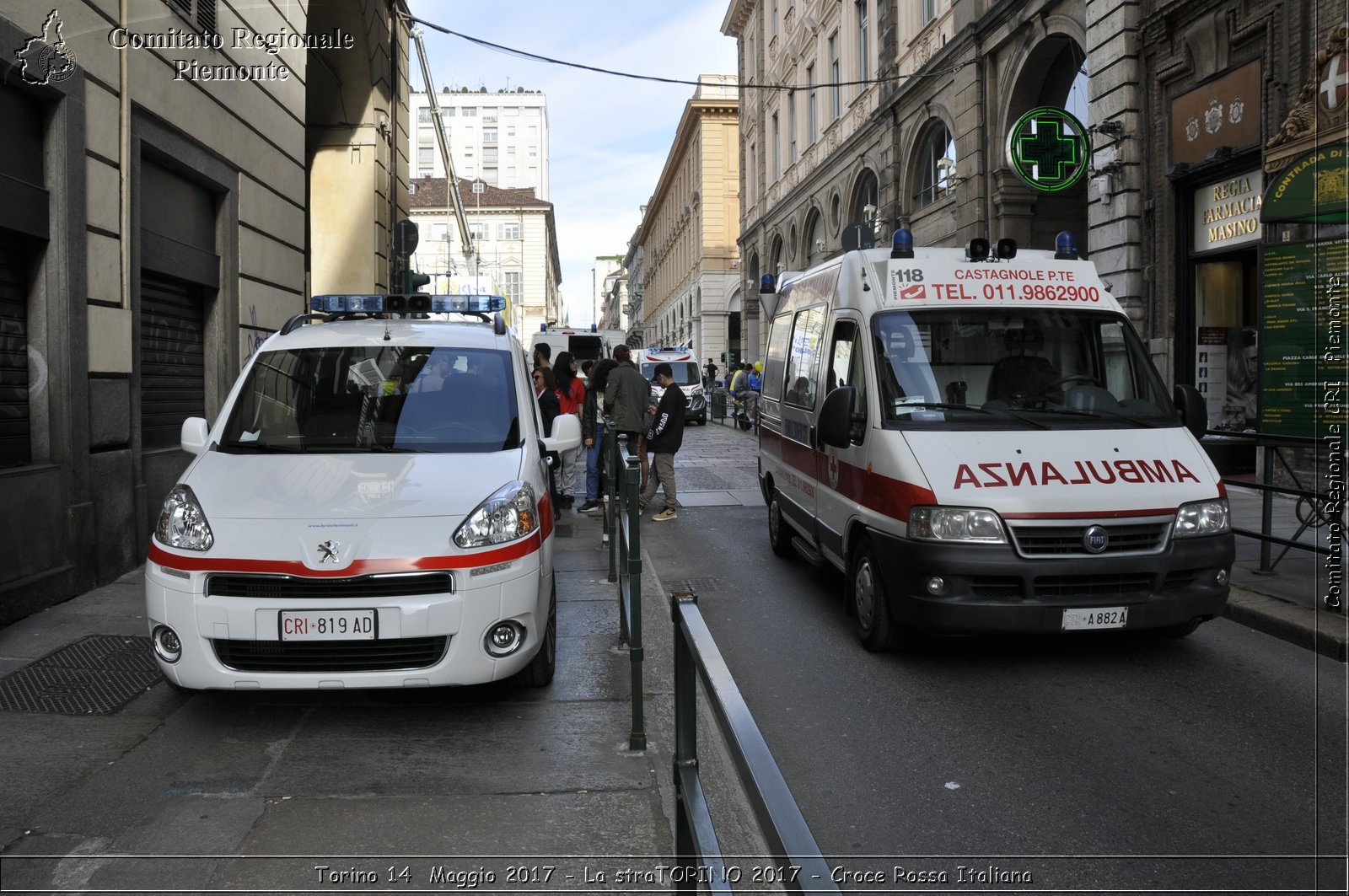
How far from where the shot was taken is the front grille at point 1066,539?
5512 millimetres

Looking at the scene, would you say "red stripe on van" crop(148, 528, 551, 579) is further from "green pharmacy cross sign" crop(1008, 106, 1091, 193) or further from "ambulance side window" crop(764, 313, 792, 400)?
"green pharmacy cross sign" crop(1008, 106, 1091, 193)

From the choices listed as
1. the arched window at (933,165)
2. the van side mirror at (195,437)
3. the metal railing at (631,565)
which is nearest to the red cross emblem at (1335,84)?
the metal railing at (631,565)

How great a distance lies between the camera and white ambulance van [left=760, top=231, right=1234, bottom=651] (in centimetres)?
552

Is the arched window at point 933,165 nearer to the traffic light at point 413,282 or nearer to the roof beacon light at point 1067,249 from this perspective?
the traffic light at point 413,282

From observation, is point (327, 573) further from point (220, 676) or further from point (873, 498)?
point (873, 498)

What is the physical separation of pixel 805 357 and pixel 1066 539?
10.7 feet

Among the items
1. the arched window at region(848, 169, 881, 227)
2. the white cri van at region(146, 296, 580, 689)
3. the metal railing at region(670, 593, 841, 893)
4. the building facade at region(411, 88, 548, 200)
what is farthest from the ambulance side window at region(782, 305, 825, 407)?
the building facade at region(411, 88, 548, 200)

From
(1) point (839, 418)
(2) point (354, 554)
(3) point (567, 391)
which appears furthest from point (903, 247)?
(3) point (567, 391)

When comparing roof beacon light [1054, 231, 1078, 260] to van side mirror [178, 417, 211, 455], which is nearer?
van side mirror [178, 417, 211, 455]

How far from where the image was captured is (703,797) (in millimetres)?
Answer: 2453

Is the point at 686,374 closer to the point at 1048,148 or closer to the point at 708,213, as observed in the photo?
the point at 1048,148

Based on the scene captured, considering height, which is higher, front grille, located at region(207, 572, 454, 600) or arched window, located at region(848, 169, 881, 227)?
arched window, located at region(848, 169, 881, 227)

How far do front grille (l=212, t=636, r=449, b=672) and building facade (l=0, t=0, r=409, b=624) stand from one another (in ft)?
9.11

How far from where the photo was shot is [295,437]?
5555mm
